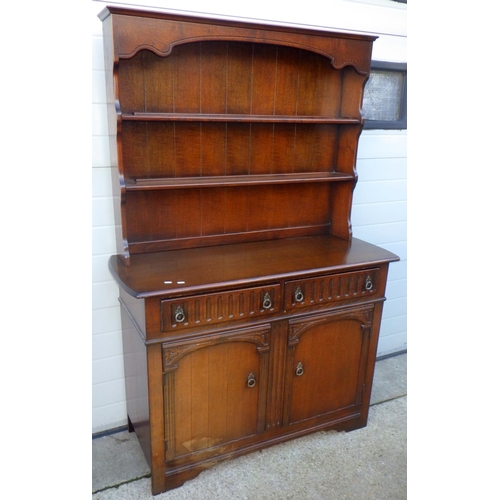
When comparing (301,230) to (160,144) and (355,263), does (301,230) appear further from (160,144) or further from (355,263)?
(160,144)

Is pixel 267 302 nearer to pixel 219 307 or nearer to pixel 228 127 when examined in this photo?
pixel 219 307

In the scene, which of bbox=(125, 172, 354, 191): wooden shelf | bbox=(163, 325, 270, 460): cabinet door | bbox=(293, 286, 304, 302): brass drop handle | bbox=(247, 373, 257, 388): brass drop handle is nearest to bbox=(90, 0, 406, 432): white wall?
bbox=(125, 172, 354, 191): wooden shelf

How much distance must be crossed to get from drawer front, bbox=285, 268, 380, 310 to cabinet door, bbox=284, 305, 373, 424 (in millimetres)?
79

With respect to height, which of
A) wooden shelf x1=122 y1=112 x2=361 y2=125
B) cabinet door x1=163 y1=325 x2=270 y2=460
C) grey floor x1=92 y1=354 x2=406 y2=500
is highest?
wooden shelf x1=122 y1=112 x2=361 y2=125

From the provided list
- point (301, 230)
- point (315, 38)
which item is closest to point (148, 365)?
point (301, 230)

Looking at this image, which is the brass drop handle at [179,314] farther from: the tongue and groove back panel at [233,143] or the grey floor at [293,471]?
the grey floor at [293,471]

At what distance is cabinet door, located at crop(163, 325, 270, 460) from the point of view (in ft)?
5.82

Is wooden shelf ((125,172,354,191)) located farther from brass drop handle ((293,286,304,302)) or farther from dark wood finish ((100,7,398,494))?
brass drop handle ((293,286,304,302))

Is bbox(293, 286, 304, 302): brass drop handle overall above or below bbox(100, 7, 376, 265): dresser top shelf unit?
below

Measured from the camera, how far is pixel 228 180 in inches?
78.3

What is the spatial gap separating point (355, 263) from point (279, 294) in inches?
14.9

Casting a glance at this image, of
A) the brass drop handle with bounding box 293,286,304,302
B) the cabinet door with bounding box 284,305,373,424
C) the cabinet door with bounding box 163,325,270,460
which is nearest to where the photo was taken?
the cabinet door with bounding box 163,325,270,460

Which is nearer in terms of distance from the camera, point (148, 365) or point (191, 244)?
point (148, 365)

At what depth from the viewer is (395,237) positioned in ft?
9.08
